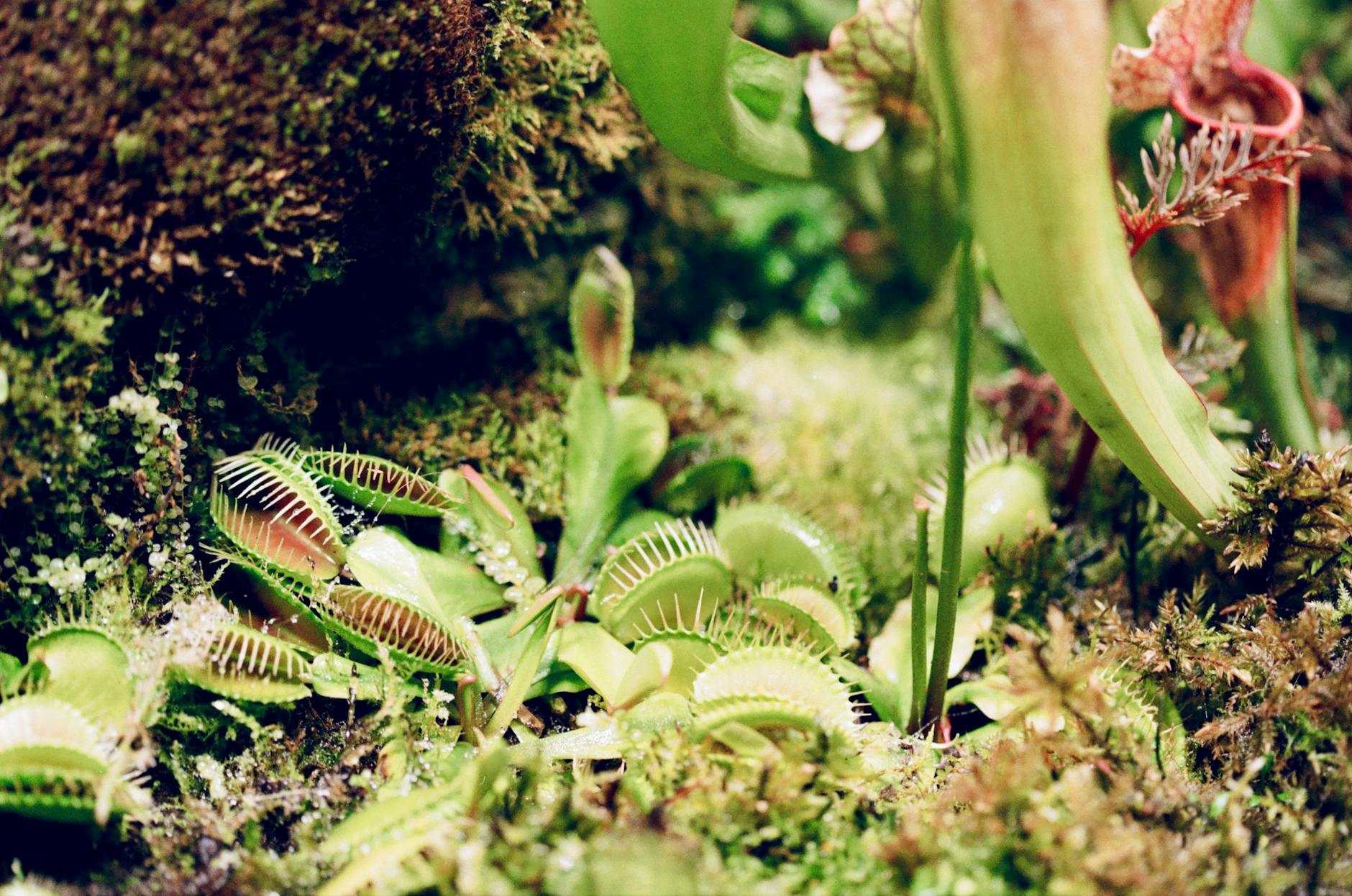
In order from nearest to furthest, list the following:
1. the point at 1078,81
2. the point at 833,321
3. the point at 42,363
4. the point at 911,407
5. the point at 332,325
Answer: the point at 1078,81 → the point at 42,363 → the point at 332,325 → the point at 911,407 → the point at 833,321

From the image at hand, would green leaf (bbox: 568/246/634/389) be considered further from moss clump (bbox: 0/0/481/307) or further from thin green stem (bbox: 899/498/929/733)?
thin green stem (bbox: 899/498/929/733)

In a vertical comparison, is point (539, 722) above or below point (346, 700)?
below

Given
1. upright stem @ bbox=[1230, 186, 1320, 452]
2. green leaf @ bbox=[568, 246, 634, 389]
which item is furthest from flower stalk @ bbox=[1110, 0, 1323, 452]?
green leaf @ bbox=[568, 246, 634, 389]

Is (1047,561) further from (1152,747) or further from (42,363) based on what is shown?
(42,363)

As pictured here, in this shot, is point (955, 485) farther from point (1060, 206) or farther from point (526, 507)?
point (526, 507)

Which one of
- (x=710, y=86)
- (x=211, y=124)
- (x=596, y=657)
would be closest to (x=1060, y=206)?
(x=710, y=86)

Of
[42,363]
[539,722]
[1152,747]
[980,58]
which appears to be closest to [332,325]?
[42,363]

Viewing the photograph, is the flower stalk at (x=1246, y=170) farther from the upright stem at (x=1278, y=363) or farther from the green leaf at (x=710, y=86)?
the green leaf at (x=710, y=86)
